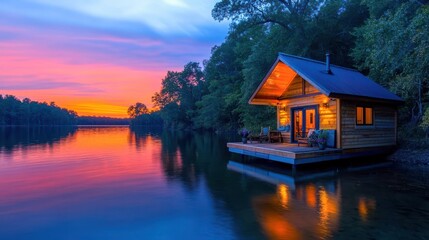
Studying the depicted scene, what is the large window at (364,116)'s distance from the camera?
11797 millimetres

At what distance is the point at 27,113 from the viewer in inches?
3920

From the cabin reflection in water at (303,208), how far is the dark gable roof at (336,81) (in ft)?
12.2

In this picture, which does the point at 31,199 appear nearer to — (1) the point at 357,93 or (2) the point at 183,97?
(1) the point at 357,93

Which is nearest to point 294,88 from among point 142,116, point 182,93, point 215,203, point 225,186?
point 225,186

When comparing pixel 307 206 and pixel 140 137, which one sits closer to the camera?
pixel 307 206

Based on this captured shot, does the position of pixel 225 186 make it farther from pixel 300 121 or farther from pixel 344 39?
pixel 344 39

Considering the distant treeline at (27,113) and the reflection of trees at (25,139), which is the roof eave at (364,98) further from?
the distant treeline at (27,113)

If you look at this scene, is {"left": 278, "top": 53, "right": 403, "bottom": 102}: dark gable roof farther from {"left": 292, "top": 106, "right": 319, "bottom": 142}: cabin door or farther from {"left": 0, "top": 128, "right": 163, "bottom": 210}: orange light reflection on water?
{"left": 0, "top": 128, "right": 163, "bottom": 210}: orange light reflection on water

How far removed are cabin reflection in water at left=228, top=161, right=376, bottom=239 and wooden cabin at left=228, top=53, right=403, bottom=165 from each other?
1.76 metres

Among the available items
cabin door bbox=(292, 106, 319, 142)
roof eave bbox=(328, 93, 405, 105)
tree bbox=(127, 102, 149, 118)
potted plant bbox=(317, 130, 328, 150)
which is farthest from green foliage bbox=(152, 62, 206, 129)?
potted plant bbox=(317, 130, 328, 150)

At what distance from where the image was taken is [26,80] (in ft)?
102

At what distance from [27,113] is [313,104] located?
4478 inches

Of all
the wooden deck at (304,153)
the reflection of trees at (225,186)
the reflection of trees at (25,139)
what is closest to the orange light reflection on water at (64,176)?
the reflection of trees at (225,186)

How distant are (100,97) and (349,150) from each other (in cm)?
4057
